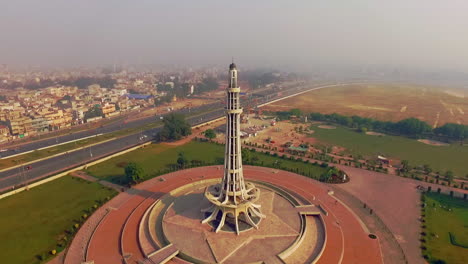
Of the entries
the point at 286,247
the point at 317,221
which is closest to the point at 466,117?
the point at 317,221

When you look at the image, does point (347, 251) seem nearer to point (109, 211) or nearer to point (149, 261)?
point (149, 261)

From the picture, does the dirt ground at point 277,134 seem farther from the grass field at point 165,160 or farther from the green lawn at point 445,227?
the green lawn at point 445,227

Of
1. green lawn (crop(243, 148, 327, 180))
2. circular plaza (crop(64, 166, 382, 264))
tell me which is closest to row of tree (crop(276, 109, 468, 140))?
green lawn (crop(243, 148, 327, 180))

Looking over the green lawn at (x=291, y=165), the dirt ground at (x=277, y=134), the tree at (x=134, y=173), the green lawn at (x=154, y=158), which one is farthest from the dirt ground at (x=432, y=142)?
the tree at (x=134, y=173)

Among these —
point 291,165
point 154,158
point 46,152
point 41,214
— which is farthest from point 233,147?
point 46,152

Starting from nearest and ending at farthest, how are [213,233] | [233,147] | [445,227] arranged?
[213,233]
[233,147]
[445,227]

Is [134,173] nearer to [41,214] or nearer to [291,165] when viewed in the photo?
[41,214]

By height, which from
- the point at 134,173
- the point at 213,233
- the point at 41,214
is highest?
the point at 134,173
